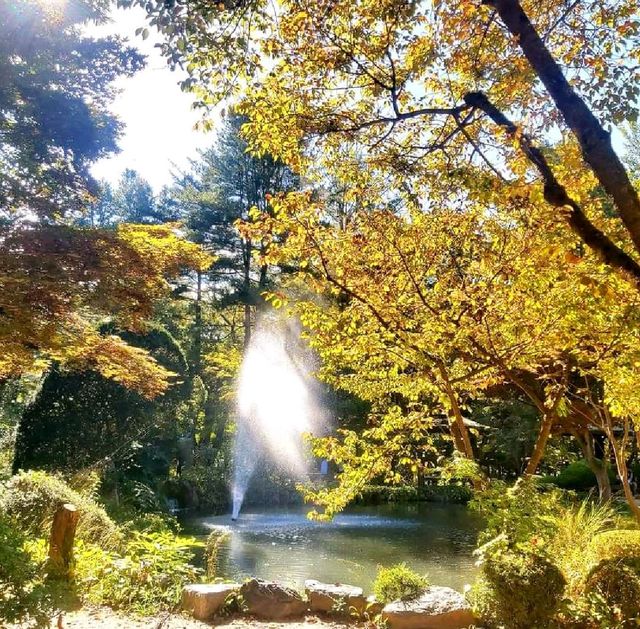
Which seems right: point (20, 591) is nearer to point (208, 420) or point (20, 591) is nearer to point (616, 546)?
point (616, 546)

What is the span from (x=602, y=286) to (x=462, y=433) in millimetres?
2641

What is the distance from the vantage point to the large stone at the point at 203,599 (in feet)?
15.0

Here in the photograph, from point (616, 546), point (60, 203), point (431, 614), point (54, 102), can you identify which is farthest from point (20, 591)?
point (54, 102)

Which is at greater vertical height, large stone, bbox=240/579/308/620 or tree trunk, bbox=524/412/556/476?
tree trunk, bbox=524/412/556/476

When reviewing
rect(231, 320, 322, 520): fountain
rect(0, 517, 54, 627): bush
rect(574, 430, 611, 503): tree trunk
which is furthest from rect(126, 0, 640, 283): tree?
rect(231, 320, 322, 520): fountain

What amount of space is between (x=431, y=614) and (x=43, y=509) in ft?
16.4

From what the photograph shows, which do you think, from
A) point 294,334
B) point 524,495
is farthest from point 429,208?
point 294,334

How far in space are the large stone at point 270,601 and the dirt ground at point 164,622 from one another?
0.12 m

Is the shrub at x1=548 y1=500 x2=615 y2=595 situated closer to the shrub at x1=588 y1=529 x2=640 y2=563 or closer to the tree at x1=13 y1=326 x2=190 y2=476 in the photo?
the shrub at x1=588 y1=529 x2=640 y2=563

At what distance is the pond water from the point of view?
7.51 m

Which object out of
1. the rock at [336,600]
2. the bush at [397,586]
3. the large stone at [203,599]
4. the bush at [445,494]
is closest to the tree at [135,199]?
the bush at [445,494]

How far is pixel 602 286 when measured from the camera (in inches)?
100

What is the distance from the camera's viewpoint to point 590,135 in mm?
2451

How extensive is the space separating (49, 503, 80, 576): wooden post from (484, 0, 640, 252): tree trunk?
493 cm
